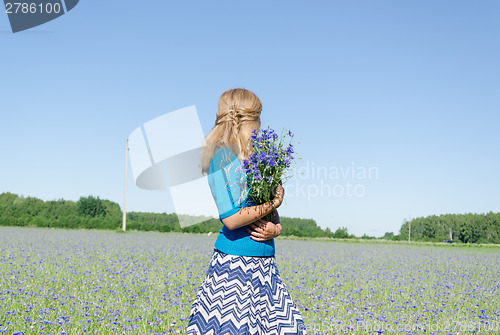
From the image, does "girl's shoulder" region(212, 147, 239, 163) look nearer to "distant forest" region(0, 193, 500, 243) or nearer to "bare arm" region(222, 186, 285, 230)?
"bare arm" region(222, 186, 285, 230)

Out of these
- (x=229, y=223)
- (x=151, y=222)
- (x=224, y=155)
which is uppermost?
(x=224, y=155)

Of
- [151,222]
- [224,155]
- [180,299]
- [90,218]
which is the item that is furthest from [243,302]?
[151,222]

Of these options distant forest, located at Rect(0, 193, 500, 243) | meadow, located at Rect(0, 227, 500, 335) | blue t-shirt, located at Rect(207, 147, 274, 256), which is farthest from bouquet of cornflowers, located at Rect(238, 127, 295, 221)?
distant forest, located at Rect(0, 193, 500, 243)

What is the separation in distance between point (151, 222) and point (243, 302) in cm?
4690

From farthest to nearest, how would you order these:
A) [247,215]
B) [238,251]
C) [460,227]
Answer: [460,227]
[238,251]
[247,215]

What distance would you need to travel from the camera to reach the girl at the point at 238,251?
2691 millimetres

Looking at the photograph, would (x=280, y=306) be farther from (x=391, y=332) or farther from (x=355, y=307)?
(x=355, y=307)

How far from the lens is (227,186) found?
2689 millimetres

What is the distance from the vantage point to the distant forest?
38.2 metres

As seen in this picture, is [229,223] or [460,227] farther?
[460,227]

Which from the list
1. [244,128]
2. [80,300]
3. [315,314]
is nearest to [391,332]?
[315,314]

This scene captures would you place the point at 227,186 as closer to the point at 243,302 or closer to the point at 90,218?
the point at 243,302

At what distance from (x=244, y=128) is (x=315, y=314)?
345 centimetres

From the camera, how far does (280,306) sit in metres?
2.87
